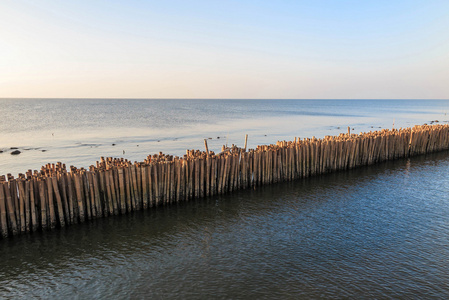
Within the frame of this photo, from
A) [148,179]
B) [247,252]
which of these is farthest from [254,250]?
[148,179]

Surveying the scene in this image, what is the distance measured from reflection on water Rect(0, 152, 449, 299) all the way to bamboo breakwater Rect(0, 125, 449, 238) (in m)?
0.49

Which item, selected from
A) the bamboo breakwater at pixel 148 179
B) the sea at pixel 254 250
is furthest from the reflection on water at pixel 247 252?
the bamboo breakwater at pixel 148 179

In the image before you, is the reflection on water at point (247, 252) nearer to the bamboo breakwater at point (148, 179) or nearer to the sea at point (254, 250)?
the sea at point (254, 250)

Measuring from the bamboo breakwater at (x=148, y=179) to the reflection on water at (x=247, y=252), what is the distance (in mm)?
493

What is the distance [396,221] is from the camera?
35.8 ft

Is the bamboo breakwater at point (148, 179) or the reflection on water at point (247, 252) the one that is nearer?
the reflection on water at point (247, 252)

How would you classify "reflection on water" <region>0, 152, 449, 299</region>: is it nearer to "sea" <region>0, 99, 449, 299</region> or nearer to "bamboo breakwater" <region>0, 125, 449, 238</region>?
"sea" <region>0, 99, 449, 299</region>

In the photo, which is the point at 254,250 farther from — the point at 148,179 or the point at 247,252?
the point at 148,179

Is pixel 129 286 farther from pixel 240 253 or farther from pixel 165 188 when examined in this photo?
pixel 165 188

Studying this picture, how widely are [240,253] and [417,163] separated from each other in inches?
679

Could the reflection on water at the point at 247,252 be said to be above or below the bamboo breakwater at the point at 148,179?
below

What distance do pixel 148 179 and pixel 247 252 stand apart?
489cm

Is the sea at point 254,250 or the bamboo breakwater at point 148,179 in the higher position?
the bamboo breakwater at point 148,179

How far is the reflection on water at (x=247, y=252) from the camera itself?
7.20 meters
